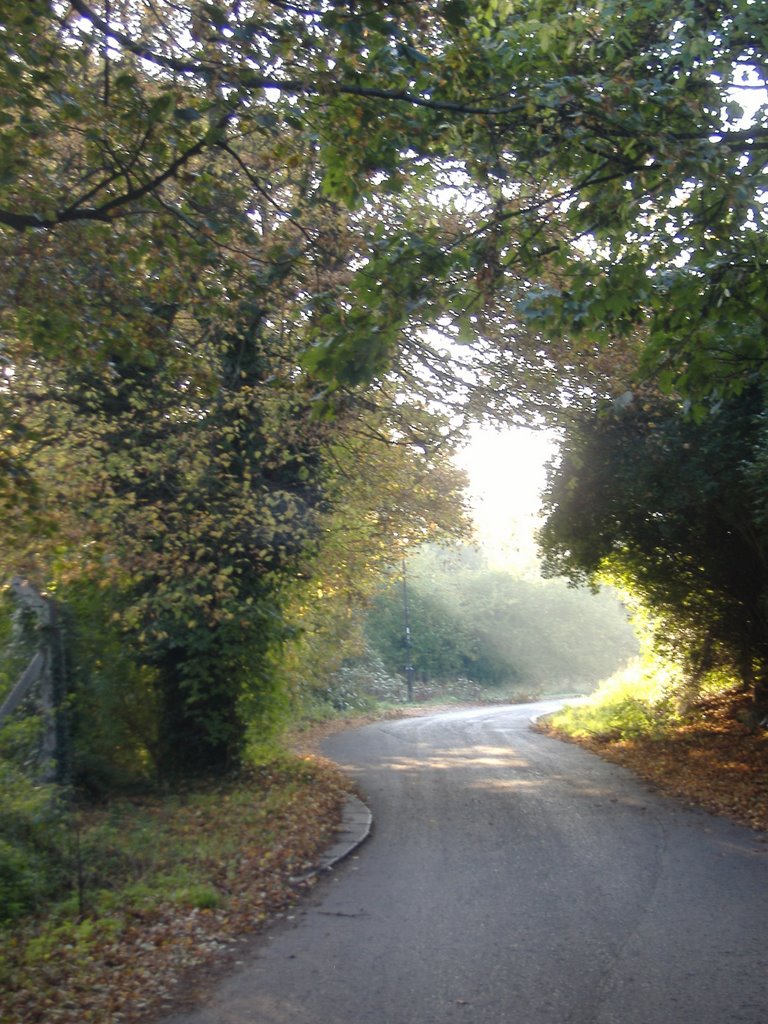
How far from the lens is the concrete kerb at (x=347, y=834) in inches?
408

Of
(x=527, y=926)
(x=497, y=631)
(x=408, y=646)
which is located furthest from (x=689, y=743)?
(x=497, y=631)

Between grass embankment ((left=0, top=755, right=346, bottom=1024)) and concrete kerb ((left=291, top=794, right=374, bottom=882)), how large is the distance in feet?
0.47

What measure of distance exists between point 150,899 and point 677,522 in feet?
33.7

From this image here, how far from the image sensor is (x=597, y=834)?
11.3m

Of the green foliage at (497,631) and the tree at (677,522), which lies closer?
the tree at (677,522)

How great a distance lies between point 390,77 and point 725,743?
45.3 feet

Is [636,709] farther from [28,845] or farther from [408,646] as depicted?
[408,646]

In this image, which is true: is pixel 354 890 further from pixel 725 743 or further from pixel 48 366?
pixel 725 743

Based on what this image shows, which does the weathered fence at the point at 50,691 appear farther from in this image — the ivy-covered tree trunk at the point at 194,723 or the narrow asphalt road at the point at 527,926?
the ivy-covered tree trunk at the point at 194,723

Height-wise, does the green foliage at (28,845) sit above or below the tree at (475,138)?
below

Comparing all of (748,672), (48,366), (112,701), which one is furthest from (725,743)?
(48,366)

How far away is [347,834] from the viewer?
12062 mm

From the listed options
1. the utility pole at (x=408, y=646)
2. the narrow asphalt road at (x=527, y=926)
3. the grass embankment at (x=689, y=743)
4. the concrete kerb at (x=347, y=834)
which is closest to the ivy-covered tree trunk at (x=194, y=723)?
the concrete kerb at (x=347, y=834)

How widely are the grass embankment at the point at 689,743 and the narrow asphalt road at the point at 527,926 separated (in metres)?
0.84
